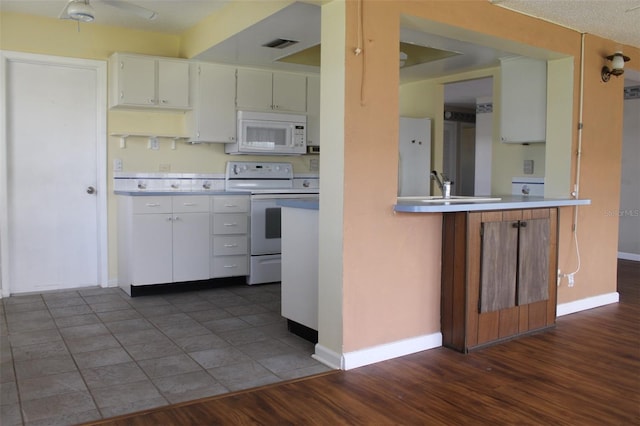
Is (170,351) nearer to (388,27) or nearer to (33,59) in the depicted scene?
(388,27)

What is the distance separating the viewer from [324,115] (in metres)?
3.06

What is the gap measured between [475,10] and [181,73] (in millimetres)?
2715

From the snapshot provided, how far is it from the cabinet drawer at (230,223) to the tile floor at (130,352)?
67cm

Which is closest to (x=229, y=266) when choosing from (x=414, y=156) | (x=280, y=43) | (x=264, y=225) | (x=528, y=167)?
(x=264, y=225)

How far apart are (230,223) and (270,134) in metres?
0.98

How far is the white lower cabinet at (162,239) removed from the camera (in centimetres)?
462

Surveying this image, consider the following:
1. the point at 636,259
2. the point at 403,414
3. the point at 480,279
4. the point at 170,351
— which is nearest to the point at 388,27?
the point at 480,279

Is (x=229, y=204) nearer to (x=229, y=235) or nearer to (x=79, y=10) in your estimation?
(x=229, y=235)

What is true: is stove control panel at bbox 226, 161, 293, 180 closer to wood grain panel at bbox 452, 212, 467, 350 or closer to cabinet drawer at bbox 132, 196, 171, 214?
cabinet drawer at bbox 132, 196, 171, 214

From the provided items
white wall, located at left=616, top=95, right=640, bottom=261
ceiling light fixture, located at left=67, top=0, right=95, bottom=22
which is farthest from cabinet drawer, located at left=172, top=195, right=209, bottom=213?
white wall, located at left=616, top=95, right=640, bottom=261

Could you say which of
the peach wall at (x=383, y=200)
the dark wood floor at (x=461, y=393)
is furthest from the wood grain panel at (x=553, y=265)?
the peach wall at (x=383, y=200)

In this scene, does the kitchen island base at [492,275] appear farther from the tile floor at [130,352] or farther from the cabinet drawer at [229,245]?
the cabinet drawer at [229,245]

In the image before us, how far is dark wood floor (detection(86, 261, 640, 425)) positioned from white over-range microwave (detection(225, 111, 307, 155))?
2812 mm

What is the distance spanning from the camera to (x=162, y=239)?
474 cm
